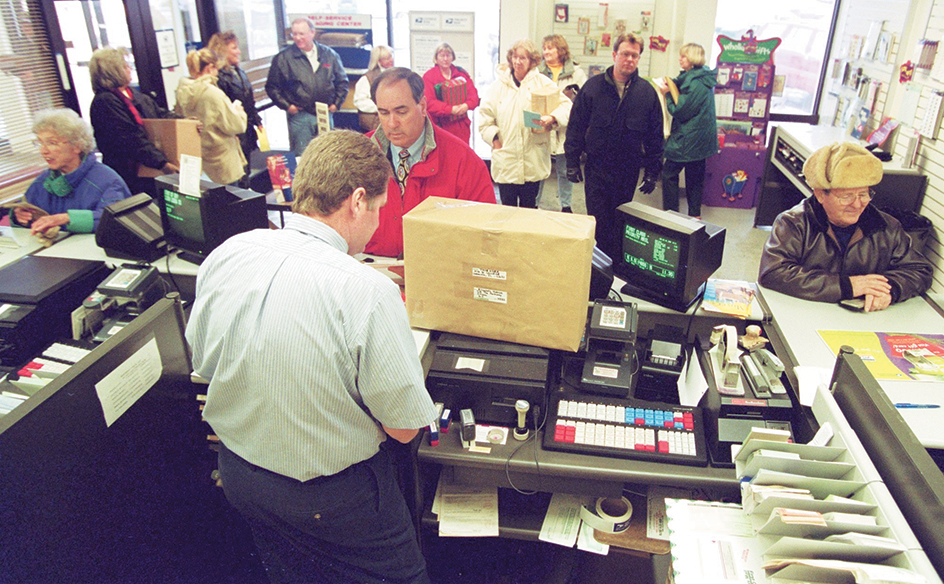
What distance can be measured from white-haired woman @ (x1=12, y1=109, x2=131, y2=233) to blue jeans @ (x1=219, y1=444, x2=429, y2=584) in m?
2.13

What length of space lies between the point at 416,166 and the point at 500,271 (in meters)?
0.99

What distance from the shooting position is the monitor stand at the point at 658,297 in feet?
7.56

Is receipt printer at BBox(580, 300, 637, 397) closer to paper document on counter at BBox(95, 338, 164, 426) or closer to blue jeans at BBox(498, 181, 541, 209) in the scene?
paper document on counter at BBox(95, 338, 164, 426)

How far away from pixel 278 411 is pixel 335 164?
0.60 m

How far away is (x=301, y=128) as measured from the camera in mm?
6543

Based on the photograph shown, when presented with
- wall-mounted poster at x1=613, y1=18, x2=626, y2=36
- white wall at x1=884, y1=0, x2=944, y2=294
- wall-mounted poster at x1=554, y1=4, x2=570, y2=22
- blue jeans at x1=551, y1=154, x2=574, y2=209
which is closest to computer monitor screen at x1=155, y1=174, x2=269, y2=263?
blue jeans at x1=551, y1=154, x2=574, y2=209

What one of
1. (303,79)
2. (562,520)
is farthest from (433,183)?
(303,79)

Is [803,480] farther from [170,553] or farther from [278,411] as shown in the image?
[170,553]

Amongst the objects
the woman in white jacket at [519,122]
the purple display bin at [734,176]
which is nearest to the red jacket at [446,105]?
the woman in white jacket at [519,122]

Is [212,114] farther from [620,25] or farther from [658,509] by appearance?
[658,509]

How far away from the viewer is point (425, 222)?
1.96 meters

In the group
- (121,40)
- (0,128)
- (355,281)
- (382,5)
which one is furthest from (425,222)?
(382,5)

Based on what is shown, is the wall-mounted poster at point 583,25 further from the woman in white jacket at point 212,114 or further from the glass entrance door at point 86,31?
the glass entrance door at point 86,31

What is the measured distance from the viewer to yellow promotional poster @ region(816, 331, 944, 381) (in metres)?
2.02
